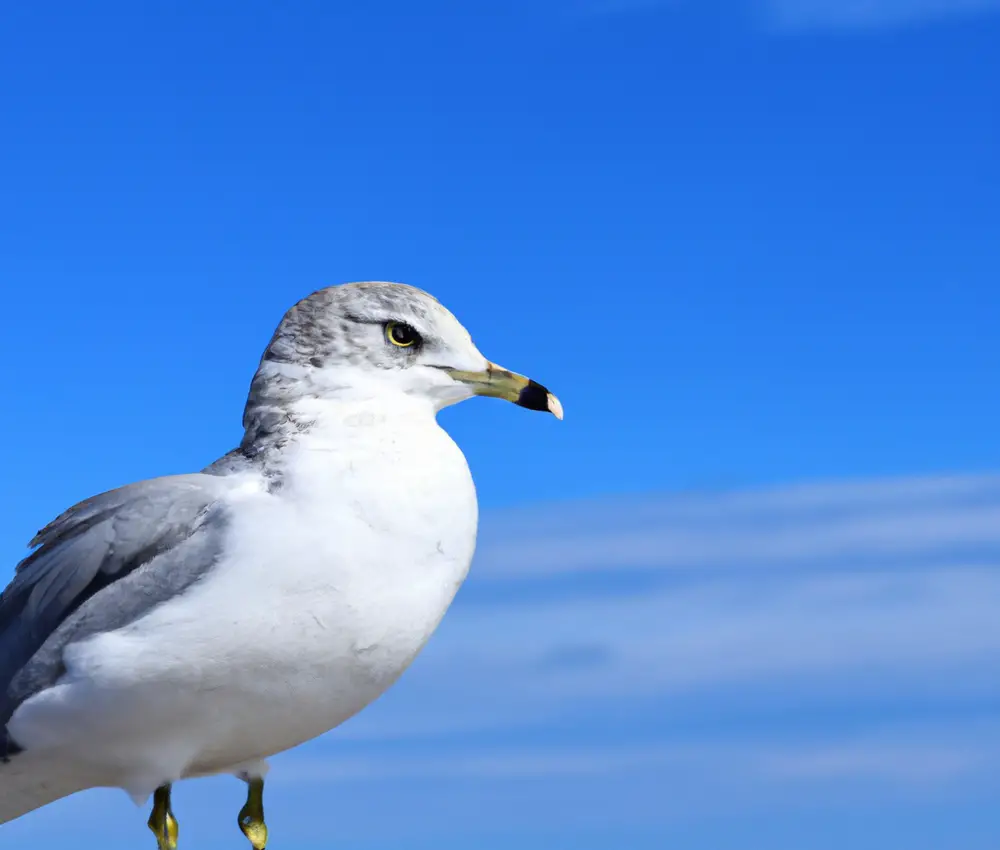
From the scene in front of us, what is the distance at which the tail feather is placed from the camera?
8523mm

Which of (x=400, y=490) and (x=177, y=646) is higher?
(x=400, y=490)

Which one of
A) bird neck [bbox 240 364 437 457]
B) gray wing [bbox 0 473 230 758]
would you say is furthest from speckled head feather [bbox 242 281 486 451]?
gray wing [bbox 0 473 230 758]

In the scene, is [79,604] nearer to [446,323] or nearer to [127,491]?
[127,491]

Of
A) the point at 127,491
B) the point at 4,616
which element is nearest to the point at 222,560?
the point at 127,491

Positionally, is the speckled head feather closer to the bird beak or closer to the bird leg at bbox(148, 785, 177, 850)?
the bird beak

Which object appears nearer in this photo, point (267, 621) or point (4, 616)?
point (267, 621)

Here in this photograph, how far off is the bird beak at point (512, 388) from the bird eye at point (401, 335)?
0.43 meters

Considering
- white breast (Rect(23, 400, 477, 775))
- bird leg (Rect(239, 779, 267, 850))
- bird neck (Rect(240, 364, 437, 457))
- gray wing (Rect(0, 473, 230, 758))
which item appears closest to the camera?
white breast (Rect(23, 400, 477, 775))

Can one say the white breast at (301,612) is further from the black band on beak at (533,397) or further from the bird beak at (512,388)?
the black band on beak at (533,397)

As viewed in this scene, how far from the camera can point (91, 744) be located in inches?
327

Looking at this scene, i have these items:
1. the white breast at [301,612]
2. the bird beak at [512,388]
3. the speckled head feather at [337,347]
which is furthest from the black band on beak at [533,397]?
the white breast at [301,612]

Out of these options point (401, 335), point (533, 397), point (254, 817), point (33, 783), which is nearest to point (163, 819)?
point (254, 817)

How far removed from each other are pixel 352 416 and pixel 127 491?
4.58 feet

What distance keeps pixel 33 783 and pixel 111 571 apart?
1.38 meters
